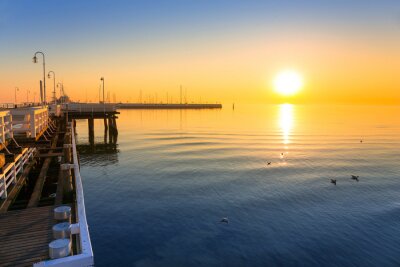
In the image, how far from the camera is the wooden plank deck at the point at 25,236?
6.96m

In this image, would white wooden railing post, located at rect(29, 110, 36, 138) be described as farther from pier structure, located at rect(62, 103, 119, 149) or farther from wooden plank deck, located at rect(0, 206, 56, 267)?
pier structure, located at rect(62, 103, 119, 149)

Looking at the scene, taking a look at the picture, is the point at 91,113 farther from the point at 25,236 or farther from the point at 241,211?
the point at 25,236

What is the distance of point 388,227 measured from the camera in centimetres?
1834

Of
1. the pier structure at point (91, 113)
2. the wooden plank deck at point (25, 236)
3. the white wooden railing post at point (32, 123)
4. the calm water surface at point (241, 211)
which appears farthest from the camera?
the pier structure at point (91, 113)

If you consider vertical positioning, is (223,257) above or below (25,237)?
below

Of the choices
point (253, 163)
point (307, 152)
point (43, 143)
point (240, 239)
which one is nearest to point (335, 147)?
point (307, 152)

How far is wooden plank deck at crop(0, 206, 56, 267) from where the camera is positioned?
696cm

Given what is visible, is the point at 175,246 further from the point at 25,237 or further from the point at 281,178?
the point at 281,178

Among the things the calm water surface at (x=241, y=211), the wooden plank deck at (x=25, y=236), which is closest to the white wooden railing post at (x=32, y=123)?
the calm water surface at (x=241, y=211)

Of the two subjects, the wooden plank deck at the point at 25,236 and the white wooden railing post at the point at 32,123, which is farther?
the white wooden railing post at the point at 32,123

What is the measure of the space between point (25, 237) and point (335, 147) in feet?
171

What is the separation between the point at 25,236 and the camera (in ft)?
26.3

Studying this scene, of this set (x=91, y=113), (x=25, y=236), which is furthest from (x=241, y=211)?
(x=91, y=113)

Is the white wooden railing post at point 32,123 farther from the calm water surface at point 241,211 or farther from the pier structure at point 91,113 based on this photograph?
the pier structure at point 91,113
